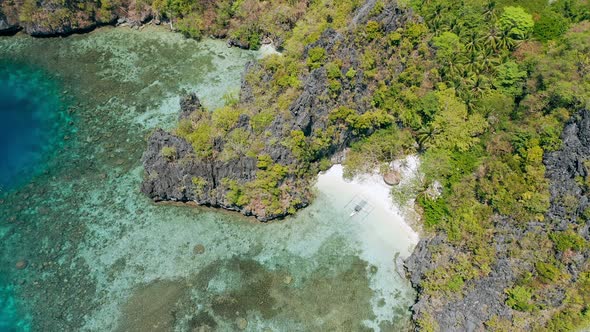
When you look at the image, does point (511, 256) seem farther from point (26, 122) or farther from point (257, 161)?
point (26, 122)

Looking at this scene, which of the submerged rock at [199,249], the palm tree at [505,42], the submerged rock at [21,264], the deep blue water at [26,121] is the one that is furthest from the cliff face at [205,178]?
the palm tree at [505,42]

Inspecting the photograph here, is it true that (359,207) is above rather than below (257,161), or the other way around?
below

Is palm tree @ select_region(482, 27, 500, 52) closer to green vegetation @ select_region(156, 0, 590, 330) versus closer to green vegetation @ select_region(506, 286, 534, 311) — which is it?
green vegetation @ select_region(156, 0, 590, 330)

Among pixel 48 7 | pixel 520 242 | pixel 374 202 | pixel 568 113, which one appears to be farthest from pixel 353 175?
pixel 48 7

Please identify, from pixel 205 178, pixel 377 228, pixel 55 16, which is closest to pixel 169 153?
pixel 205 178

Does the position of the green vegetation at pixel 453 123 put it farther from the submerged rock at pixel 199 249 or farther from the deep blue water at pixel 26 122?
the deep blue water at pixel 26 122

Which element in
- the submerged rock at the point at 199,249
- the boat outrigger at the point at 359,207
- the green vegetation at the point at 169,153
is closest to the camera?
the submerged rock at the point at 199,249
